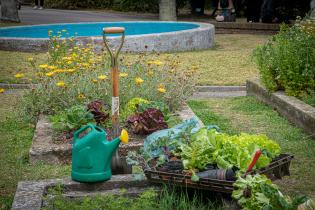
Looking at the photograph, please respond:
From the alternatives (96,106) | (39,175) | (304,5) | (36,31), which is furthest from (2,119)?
(304,5)

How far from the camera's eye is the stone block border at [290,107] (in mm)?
7625

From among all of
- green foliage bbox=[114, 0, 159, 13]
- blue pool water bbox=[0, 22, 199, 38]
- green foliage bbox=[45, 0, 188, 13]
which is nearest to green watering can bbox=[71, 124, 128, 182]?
blue pool water bbox=[0, 22, 199, 38]

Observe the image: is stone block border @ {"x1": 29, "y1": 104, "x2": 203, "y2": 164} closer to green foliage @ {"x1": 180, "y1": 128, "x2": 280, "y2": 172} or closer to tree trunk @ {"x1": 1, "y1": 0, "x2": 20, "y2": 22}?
green foliage @ {"x1": 180, "y1": 128, "x2": 280, "y2": 172}

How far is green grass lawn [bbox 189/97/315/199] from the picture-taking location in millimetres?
5875

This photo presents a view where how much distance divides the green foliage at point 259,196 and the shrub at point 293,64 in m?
4.37

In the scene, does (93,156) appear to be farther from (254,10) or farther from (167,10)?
(254,10)

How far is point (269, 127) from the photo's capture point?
26.5ft

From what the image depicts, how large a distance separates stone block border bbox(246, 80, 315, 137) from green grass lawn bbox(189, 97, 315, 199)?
0.08m

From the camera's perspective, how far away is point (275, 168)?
4.96 m

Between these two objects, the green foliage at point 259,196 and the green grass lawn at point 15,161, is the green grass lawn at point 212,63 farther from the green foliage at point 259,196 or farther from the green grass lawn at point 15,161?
→ the green foliage at point 259,196

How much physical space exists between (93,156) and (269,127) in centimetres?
359

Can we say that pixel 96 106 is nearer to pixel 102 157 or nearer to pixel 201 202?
pixel 102 157

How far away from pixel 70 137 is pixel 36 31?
46.1 ft

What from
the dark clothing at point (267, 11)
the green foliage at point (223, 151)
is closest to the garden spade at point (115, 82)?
the green foliage at point (223, 151)
